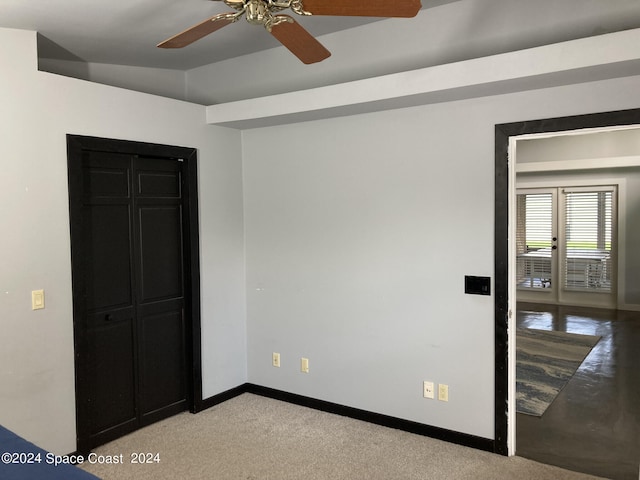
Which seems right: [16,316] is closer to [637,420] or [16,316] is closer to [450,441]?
[450,441]

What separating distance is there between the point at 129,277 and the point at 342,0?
2.59 meters

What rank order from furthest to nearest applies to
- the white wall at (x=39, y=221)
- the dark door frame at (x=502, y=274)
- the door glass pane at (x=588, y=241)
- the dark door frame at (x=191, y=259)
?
the door glass pane at (x=588, y=241) → the dark door frame at (x=191, y=259) → the dark door frame at (x=502, y=274) → the white wall at (x=39, y=221)

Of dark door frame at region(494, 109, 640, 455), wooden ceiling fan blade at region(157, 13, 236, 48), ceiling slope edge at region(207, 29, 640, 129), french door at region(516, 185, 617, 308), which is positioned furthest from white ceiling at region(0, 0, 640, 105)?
french door at region(516, 185, 617, 308)

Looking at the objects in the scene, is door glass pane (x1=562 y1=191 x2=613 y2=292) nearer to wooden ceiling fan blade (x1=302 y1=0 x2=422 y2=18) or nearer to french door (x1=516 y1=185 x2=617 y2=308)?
french door (x1=516 y1=185 x2=617 y2=308)

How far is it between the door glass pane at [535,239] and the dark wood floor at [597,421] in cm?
266

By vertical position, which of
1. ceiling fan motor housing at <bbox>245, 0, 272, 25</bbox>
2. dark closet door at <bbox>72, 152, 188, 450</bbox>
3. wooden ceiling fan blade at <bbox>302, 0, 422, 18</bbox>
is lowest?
dark closet door at <bbox>72, 152, 188, 450</bbox>

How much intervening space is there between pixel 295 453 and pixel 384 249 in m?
1.51

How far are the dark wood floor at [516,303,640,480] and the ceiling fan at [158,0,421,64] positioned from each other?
2.81 m

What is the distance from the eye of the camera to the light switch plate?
2.90 m

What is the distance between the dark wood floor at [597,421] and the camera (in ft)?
10.1

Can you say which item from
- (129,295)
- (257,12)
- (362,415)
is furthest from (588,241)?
(257,12)

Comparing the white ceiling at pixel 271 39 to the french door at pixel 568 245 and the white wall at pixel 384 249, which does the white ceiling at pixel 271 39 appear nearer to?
the white wall at pixel 384 249

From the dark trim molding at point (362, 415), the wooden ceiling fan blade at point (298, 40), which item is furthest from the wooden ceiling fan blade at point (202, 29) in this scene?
the dark trim molding at point (362, 415)

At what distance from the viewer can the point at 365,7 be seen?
1693 mm
